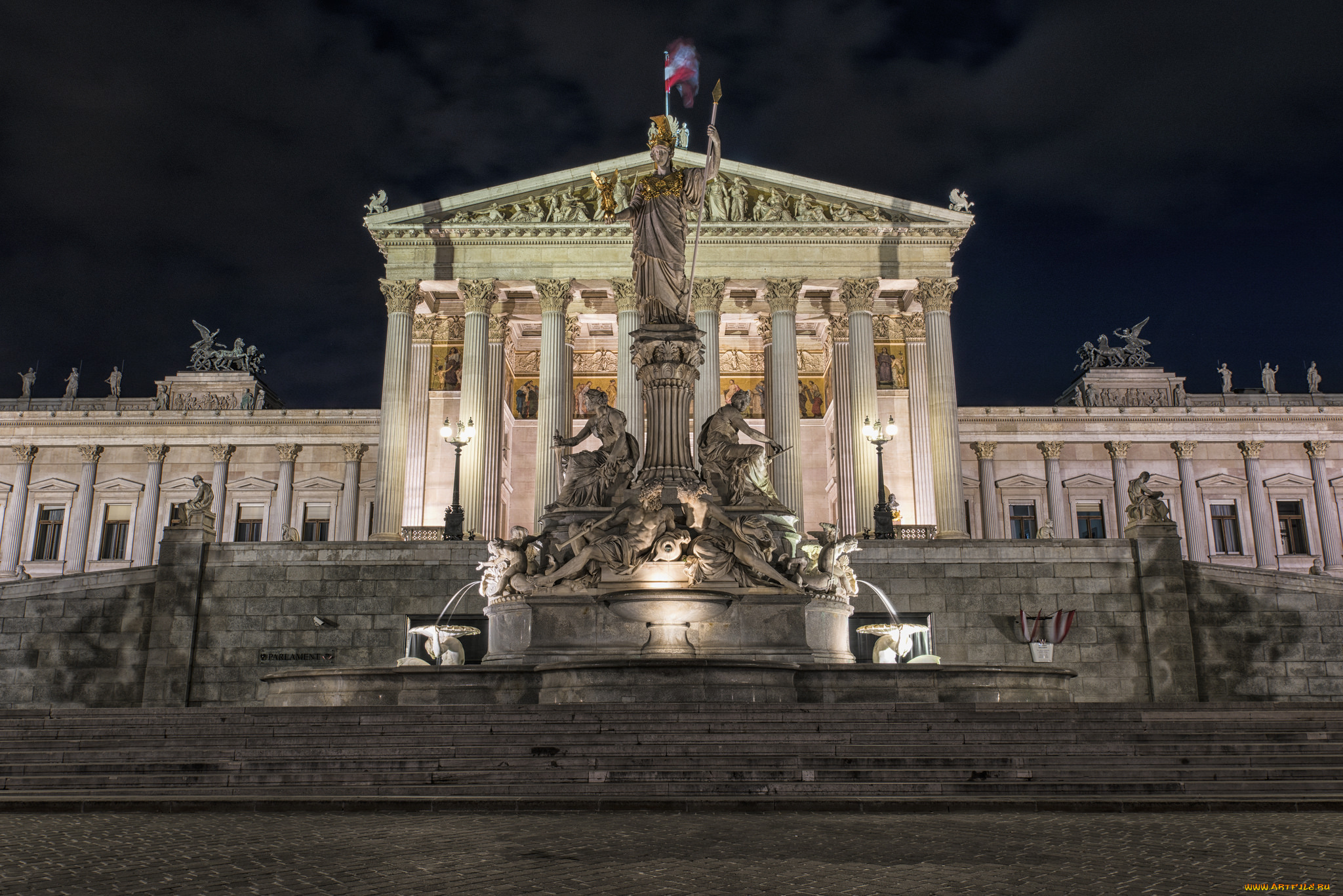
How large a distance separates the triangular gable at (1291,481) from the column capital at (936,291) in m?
23.6

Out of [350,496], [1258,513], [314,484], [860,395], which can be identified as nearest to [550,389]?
[860,395]

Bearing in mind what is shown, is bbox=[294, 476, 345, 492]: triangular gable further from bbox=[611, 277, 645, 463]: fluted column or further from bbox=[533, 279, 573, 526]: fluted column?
bbox=[611, 277, 645, 463]: fluted column

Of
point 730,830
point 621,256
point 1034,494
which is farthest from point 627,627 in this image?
point 1034,494

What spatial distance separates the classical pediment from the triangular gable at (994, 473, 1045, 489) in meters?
15.6

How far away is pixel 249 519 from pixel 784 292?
30328mm

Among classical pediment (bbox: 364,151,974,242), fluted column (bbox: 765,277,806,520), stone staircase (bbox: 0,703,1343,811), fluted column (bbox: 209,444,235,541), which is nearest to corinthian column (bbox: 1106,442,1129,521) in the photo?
classical pediment (bbox: 364,151,974,242)

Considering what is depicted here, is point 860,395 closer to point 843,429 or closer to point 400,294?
point 843,429

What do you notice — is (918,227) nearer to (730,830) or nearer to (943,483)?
(943,483)

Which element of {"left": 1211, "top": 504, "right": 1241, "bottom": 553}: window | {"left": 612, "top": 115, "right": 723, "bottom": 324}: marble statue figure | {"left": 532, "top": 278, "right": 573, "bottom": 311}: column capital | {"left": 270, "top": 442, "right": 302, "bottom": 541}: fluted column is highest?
{"left": 532, "top": 278, "right": 573, "bottom": 311}: column capital

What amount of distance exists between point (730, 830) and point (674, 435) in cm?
872

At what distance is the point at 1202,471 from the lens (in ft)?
182

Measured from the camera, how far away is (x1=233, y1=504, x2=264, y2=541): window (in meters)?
55.7

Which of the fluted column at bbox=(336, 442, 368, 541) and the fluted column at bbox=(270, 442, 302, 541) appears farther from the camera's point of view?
the fluted column at bbox=(270, 442, 302, 541)

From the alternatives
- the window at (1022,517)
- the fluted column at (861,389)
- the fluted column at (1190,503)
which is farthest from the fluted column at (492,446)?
the fluted column at (1190,503)
